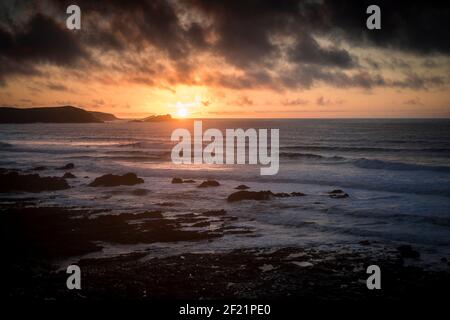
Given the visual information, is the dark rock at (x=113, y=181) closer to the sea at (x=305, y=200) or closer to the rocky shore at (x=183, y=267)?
the sea at (x=305, y=200)

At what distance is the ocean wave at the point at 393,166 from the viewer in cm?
3859

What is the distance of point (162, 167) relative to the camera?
44688mm

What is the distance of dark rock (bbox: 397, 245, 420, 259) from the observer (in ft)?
45.6

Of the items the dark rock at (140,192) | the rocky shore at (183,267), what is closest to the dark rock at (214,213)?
the rocky shore at (183,267)

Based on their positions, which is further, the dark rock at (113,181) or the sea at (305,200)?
the dark rock at (113,181)

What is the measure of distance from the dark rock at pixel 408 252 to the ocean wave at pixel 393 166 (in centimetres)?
2709

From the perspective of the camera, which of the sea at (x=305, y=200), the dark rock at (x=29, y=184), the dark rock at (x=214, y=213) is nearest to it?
the sea at (x=305, y=200)

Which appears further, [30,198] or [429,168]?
[429,168]

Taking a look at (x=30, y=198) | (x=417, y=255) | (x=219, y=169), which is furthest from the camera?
(x=219, y=169)

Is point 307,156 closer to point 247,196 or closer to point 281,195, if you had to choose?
point 281,195
